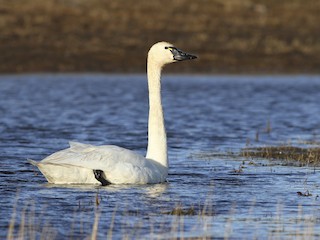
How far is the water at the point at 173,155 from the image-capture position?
27.9 feet

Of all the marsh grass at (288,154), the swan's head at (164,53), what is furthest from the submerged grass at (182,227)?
the marsh grass at (288,154)

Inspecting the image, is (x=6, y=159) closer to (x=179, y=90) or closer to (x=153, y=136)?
(x=153, y=136)

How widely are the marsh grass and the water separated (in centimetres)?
38

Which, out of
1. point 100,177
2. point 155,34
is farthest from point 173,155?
point 155,34

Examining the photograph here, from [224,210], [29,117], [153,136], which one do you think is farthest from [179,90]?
[224,210]

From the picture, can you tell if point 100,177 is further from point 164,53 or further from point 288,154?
point 288,154

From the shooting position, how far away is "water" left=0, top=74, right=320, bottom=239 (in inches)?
335

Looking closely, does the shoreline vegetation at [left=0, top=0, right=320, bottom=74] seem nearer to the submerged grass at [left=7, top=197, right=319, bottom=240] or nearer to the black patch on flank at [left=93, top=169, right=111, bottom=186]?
the black patch on flank at [left=93, top=169, right=111, bottom=186]

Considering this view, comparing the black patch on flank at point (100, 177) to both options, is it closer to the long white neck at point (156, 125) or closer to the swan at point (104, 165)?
the swan at point (104, 165)

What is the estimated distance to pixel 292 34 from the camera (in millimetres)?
36906

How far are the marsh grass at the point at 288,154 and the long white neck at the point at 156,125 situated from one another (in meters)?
2.67

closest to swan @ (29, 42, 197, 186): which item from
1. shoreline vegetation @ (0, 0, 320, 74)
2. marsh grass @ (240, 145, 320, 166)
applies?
marsh grass @ (240, 145, 320, 166)

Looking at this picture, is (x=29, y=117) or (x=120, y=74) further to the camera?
(x=120, y=74)

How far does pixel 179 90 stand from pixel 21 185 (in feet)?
53.7
